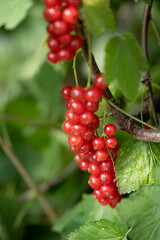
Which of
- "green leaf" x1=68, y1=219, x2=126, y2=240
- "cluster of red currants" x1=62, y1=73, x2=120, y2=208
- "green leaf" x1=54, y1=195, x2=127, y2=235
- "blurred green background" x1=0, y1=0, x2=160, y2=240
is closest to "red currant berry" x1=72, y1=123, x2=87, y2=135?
"cluster of red currants" x1=62, y1=73, x2=120, y2=208

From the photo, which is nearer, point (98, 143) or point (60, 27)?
point (60, 27)

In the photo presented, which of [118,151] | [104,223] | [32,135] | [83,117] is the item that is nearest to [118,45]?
[83,117]

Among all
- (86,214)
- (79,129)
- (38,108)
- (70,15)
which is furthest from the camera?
(38,108)

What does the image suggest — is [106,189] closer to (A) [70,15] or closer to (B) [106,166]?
(B) [106,166]

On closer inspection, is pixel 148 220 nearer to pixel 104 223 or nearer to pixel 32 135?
pixel 104 223

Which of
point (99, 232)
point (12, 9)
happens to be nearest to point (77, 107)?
point (99, 232)

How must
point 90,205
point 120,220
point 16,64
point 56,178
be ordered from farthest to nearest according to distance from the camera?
point 16,64
point 56,178
point 90,205
point 120,220
